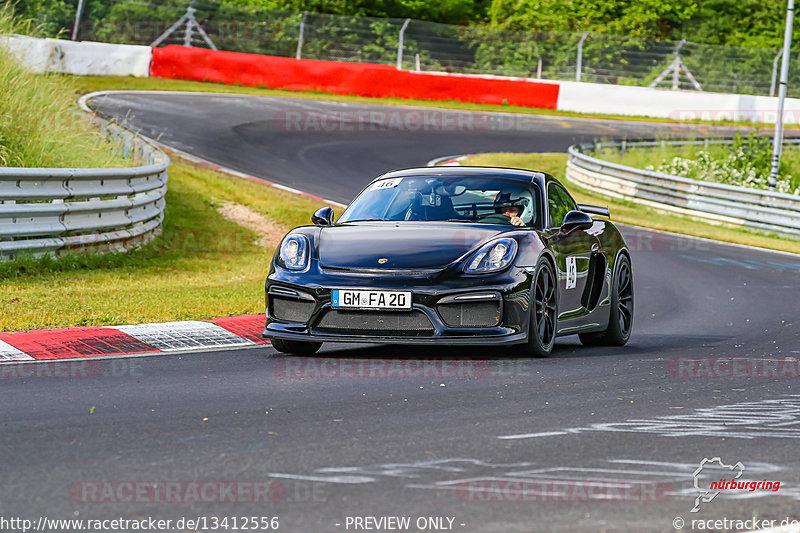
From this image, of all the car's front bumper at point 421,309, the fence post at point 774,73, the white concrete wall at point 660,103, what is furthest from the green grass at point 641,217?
the car's front bumper at point 421,309

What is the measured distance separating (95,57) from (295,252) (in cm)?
2982

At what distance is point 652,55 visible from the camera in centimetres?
4041

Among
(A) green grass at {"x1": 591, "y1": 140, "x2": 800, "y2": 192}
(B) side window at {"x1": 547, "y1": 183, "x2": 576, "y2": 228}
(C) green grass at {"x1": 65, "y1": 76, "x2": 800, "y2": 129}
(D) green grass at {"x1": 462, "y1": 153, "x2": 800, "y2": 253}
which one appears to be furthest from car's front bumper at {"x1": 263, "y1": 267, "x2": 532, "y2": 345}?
(C) green grass at {"x1": 65, "y1": 76, "x2": 800, "y2": 129}

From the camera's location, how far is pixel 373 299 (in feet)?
25.9

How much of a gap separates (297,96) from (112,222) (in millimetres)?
23995

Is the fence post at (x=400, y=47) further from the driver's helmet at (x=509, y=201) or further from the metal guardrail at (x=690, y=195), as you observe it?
the driver's helmet at (x=509, y=201)

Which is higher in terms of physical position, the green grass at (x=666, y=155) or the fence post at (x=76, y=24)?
the fence post at (x=76, y=24)

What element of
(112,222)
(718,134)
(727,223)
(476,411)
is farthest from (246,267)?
(718,134)

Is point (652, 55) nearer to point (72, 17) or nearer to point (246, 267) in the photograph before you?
point (72, 17)

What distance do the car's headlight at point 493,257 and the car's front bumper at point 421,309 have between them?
0.07 metres

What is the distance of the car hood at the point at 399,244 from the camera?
8.07 m

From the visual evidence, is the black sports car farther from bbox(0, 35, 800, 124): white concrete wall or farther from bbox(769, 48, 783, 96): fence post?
bbox(769, 48, 783, 96): fence post

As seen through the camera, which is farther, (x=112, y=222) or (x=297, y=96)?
(x=297, y=96)

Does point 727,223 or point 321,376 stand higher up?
point 321,376
